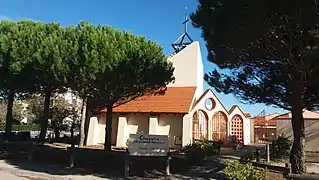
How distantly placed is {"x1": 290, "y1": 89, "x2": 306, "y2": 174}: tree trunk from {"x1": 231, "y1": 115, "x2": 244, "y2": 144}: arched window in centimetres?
1700

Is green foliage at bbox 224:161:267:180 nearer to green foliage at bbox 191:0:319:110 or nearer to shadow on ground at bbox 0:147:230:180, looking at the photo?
green foliage at bbox 191:0:319:110

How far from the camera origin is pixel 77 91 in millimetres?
17688

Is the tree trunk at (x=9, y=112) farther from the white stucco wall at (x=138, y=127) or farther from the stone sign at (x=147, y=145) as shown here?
the stone sign at (x=147, y=145)

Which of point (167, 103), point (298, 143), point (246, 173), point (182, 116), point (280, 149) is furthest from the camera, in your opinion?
point (167, 103)

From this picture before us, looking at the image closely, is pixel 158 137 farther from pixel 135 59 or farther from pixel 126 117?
pixel 126 117

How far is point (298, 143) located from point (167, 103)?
48.4 ft

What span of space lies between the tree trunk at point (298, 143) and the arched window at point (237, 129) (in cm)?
1700

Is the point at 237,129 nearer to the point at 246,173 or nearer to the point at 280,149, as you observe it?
the point at 280,149

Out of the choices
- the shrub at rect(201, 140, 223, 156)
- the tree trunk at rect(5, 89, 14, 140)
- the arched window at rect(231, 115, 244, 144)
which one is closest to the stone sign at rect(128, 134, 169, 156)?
the shrub at rect(201, 140, 223, 156)

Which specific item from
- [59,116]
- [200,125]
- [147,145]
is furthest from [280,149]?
[59,116]

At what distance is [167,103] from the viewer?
26000mm

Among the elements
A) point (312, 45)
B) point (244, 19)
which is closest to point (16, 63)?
point (244, 19)

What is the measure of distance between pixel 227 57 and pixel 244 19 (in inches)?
81.6

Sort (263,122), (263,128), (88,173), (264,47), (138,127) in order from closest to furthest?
(264,47), (88,173), (138,127), (263,128), (263,122)
